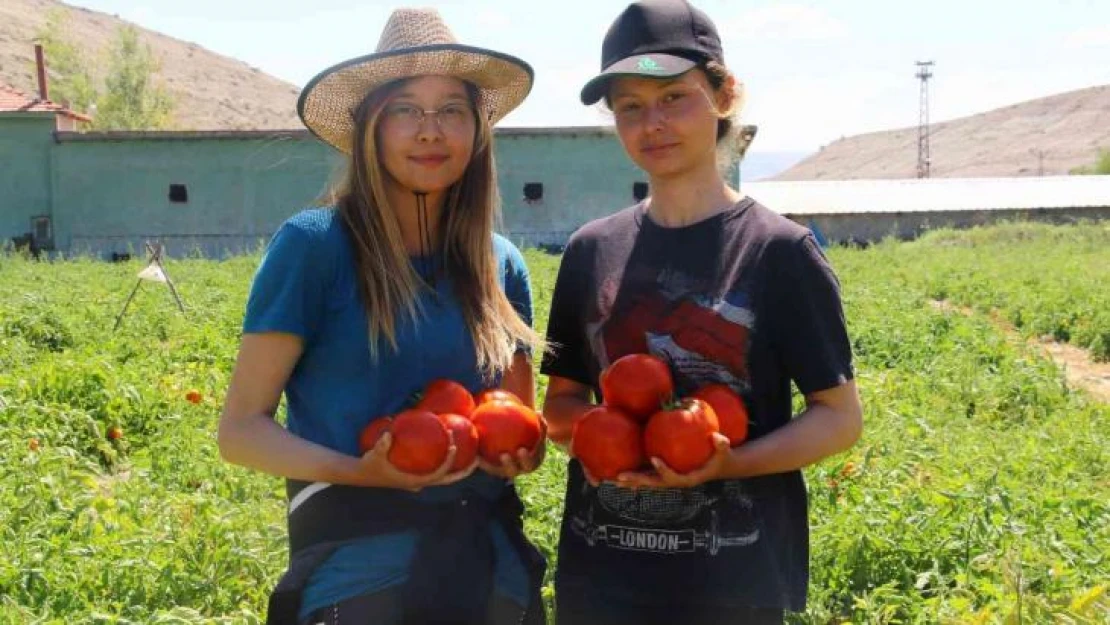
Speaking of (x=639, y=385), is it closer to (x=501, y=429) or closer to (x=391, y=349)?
(x=501, y=429)

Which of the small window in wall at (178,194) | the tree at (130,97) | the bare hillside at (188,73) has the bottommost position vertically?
the small window in wall at (178,194)

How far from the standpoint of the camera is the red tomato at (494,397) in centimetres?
227

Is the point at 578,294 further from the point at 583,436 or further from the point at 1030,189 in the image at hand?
the point at 1030,189

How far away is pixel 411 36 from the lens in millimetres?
2416

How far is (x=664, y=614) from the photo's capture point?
2.18 meters

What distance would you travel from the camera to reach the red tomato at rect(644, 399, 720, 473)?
2.00m

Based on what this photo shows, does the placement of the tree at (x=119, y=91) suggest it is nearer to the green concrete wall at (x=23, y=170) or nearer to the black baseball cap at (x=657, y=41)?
the green concrete wall at (x=23, y=170)

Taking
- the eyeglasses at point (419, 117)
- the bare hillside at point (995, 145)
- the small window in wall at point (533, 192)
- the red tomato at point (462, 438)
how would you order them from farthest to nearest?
the bare hillside at point (995, 145) < the small window in wall at point (533, 192) < the eyeglasses at point (419, 117) < the red tomato at point (462, 438)

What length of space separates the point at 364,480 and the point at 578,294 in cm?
64

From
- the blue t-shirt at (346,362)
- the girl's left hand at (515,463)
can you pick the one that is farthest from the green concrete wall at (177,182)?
the girl's left hand at (515,463)

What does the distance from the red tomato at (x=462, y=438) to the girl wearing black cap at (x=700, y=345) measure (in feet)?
0.79

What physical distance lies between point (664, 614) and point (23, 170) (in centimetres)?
2845

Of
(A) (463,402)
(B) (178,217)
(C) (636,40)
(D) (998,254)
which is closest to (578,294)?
(A) (463,402)

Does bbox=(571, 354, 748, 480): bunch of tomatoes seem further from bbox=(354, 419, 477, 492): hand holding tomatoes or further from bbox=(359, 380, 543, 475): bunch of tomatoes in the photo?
bbox=(354, 419, 477, 492): hand holding tomatoes
